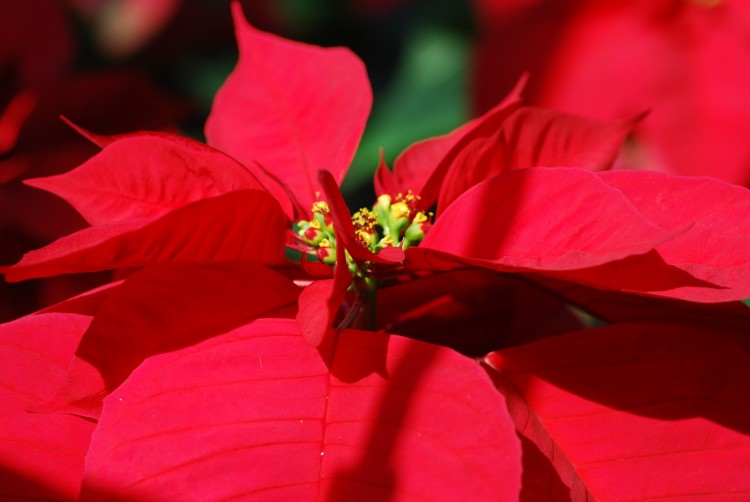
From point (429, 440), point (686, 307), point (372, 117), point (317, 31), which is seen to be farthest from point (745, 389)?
point (317, 31)

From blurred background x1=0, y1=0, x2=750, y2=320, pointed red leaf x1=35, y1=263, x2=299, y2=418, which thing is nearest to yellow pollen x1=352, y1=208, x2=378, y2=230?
pointed red leaf x1=35, y1=263, x2=299, y2=418

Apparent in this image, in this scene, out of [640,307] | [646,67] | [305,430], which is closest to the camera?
[305,430]

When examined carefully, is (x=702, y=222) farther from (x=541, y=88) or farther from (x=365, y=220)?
(x=541, y=88)

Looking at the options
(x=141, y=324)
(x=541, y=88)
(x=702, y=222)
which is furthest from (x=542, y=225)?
(x=541, y=88)

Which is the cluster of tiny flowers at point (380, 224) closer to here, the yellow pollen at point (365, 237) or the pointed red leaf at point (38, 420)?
the yellow pollen at point (365, 237)

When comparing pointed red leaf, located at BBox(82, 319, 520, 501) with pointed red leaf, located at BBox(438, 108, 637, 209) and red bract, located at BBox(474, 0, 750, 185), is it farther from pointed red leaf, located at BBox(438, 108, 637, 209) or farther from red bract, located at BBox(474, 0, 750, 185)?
red bract, located at BBox(474, 0, 750, 185)
